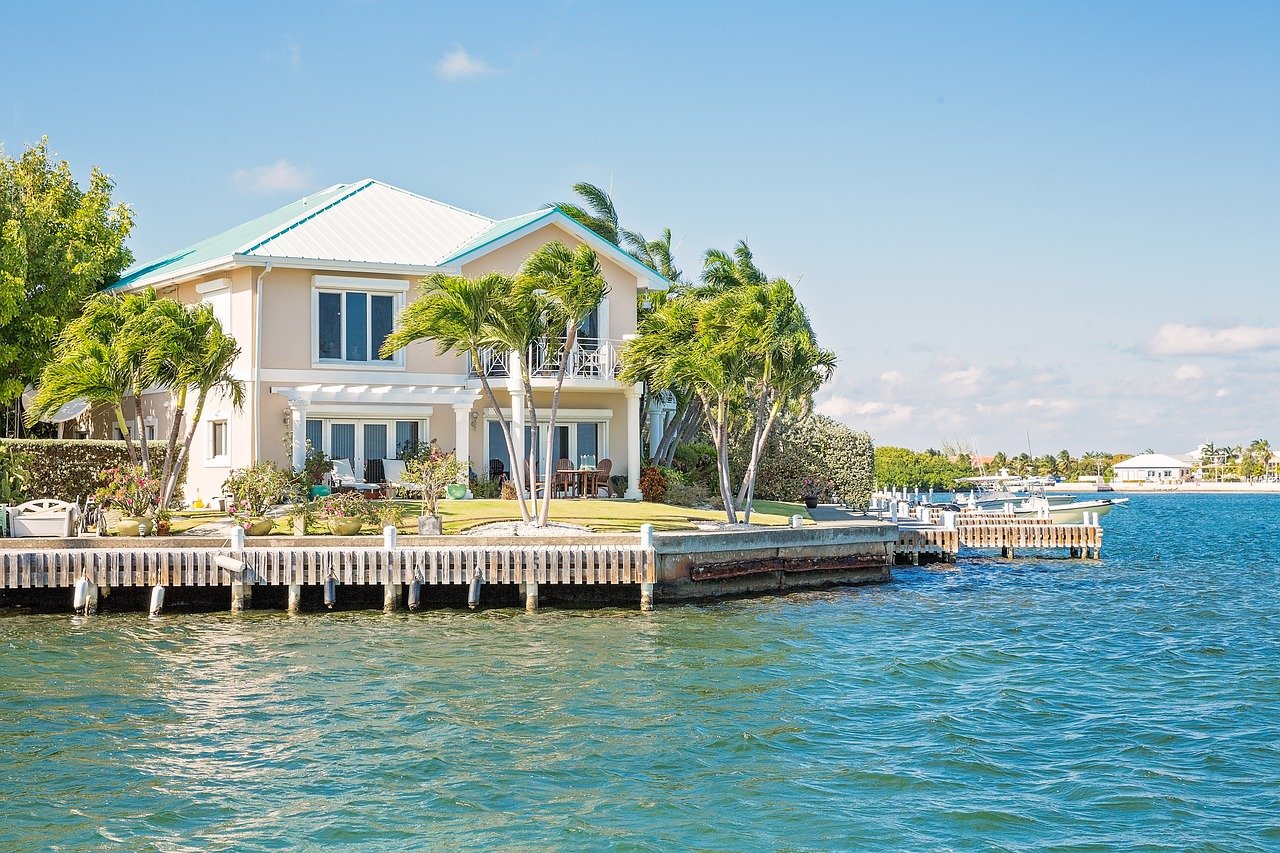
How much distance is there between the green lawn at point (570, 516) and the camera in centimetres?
2767

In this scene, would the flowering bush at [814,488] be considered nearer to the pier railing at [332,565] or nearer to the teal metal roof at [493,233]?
the teal metal roof at [493,233]

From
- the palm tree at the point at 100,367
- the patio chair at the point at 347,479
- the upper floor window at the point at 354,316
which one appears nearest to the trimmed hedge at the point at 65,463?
the palm tree at the point at 100,367

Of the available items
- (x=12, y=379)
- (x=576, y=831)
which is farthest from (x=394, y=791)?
(x=12, y=379)

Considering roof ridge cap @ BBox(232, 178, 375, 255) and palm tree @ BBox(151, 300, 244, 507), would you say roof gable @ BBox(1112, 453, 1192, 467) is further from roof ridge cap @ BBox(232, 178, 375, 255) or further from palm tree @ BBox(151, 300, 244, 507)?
palm tree @ BBox(151, 300, 244, 507)

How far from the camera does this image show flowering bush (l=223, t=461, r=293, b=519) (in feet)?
90.8

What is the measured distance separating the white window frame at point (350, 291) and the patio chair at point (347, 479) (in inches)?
105

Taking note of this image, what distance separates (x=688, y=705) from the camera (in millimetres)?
16938

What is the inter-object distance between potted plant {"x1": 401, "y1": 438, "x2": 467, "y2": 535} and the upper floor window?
2.94m

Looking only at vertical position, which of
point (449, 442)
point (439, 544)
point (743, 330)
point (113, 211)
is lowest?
point (439, 544)

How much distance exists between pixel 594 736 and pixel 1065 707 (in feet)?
22.2

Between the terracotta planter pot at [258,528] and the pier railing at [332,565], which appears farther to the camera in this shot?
the terracotta planter pot at [258,528]

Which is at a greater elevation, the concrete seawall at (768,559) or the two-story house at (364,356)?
the two-story house at (364,356)

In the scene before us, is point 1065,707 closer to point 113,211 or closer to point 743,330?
point 743,330

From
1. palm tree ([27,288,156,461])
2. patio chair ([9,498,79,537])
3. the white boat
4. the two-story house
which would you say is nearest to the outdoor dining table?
the two-story house
